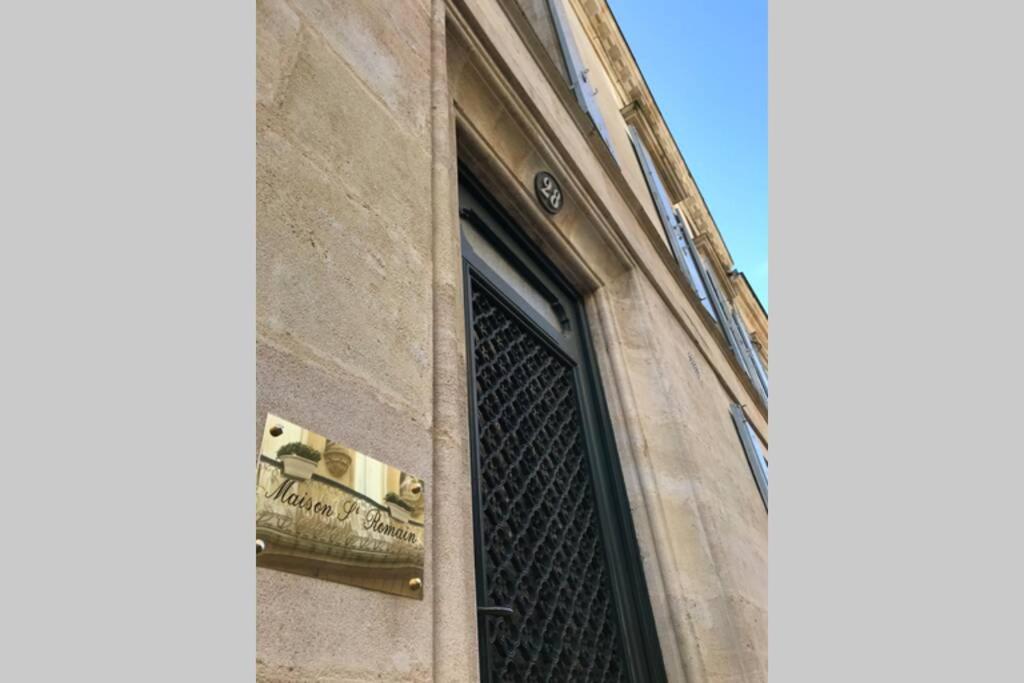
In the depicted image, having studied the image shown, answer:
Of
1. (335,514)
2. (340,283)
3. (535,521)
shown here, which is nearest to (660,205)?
(535,521)

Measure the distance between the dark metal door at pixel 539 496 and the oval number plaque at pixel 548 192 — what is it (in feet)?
0.79

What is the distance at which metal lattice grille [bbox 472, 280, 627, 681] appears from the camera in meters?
2.29

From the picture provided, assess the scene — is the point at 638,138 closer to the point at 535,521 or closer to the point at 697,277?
the point at 697,277

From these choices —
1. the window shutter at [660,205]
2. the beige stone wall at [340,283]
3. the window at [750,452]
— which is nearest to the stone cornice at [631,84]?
the window shutter at [660,205]

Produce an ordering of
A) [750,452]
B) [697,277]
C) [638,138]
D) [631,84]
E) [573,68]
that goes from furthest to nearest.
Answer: [631,84], [638,138], [697,277], [750,452], [573,68]

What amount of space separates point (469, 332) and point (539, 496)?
0.69 metres

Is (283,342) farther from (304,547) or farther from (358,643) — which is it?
(358,643)

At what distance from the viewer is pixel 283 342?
1.28 metres

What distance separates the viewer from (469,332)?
104 inches

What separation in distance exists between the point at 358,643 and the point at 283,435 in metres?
0.36

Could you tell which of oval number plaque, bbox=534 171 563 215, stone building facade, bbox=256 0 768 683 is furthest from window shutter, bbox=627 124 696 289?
oval number plaque, bbox=534 171 563 215

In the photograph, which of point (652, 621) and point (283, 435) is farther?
point (652, 621)

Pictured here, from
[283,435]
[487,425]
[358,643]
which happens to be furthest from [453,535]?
[487,425]

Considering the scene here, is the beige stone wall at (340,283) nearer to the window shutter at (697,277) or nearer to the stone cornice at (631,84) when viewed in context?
the window shutter at (697,277)
